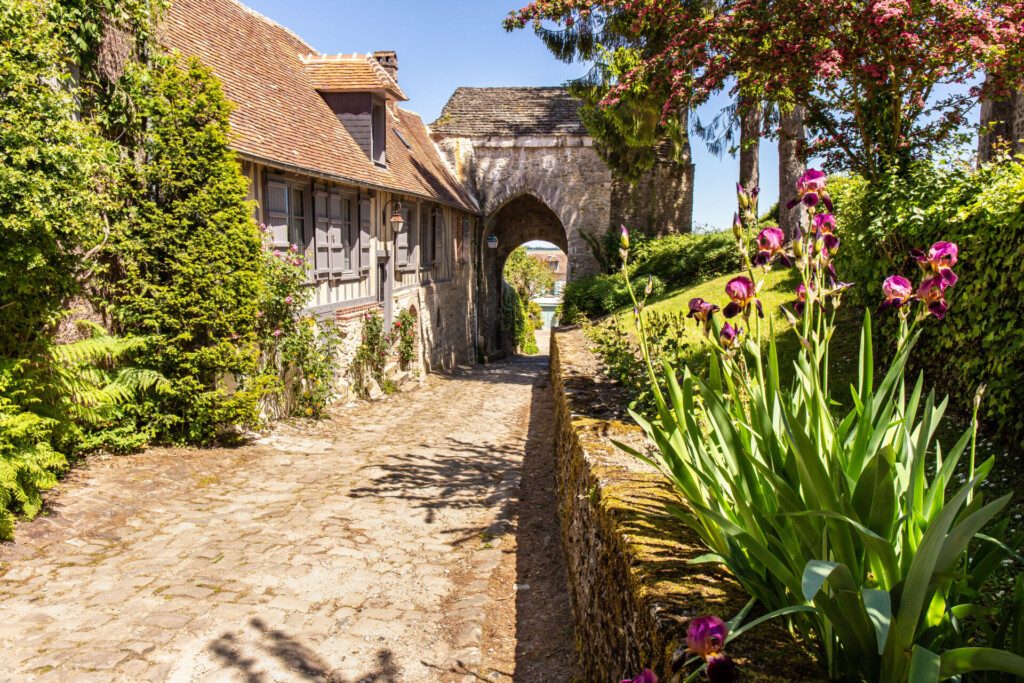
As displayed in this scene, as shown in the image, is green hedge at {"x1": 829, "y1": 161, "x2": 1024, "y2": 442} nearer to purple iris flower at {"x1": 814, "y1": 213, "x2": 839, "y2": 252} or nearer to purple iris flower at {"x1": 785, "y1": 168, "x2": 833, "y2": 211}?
purple iris flower at {"x1": 814, "y1": 213, "x2": 839, "y2": 252}

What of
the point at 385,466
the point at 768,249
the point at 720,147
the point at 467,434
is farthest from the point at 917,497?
the point at 720,147

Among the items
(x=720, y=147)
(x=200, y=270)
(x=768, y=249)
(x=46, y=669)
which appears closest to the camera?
(x=768, y=249)

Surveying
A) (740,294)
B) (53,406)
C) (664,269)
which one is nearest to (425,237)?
(664,269)

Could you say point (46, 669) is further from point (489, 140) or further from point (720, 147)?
point (489, 140)

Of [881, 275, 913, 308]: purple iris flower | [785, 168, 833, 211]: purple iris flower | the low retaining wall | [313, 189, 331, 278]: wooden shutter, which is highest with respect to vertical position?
[313, 189, 331, 278]: wooden shutter

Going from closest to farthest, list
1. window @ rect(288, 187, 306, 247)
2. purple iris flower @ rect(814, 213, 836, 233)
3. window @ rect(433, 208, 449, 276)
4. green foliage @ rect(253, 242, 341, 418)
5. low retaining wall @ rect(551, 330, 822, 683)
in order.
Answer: low retaining wall @ rect(551, 330, 822, 683)
purple iris flower @ rect(814, 213, 836, 233)
green foliage @ rect(253, 242, 341, 418)
window @ rect(288, 187, 306, 247)
window @ rect(433, 208, 449, 276)

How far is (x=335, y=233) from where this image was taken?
43.5ft

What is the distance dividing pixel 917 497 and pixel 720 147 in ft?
62.5

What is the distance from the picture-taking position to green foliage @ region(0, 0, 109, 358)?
5754 mm

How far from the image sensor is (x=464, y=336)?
24.6m

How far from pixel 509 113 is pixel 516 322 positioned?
11.0 meters

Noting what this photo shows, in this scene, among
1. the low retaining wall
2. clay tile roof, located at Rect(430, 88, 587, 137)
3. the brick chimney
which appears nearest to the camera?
the low retaining wall

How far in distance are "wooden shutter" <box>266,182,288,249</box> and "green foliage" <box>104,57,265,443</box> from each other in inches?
68.0

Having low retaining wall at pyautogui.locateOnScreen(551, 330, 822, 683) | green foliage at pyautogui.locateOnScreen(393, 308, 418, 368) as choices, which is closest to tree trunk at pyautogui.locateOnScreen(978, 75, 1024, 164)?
low retaining wall at pyautogui.locateOnScreen(551, 330, 822, 683)
